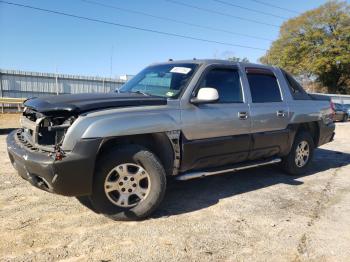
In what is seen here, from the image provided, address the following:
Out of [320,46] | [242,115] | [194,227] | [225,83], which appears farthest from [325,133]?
[320,46]

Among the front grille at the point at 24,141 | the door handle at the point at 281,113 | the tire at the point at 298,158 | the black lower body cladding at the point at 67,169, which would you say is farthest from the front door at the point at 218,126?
the front grille at the point at 24,141

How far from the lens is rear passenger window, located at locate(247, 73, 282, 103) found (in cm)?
534

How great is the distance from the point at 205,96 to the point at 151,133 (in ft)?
2.67

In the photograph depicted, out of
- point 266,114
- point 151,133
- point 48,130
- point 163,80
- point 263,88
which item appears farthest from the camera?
point 263,88

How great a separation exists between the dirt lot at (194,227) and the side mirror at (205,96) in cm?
132

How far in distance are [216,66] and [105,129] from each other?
6.54 feet

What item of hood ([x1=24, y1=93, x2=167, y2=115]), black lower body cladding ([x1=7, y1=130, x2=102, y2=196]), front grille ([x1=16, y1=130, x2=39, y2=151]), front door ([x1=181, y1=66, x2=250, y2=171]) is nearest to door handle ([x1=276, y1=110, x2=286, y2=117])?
front door ([x1=181, y1=66, x2=250, y2=171])

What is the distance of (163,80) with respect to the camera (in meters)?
4.80

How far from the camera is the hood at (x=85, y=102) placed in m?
3.57

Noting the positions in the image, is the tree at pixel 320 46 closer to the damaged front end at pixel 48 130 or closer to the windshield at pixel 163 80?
the windshield at pixel 163 80

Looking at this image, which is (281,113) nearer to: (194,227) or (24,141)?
(194,227)

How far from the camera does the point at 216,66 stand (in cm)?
489

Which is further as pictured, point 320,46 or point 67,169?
point 320,46

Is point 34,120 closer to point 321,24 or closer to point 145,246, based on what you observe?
point 145,246
